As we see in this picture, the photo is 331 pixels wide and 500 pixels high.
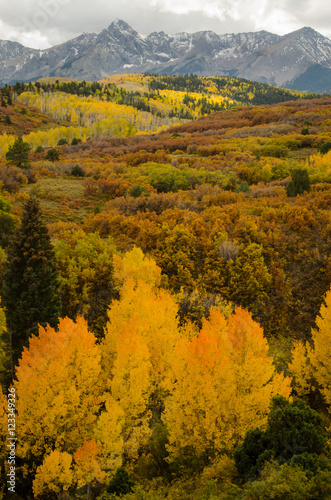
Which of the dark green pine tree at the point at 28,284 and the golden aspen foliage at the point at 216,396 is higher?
the dark green pine tree at the point at 28,284

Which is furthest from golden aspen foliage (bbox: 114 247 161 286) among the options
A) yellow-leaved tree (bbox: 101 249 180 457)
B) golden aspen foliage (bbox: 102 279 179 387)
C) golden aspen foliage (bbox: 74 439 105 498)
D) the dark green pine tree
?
golden aspen foliage (bbox: 74 439 105 498)

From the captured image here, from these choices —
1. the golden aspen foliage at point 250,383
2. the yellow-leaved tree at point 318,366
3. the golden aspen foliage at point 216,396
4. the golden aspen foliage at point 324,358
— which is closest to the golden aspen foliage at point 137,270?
the golden aspen foliage at point 216,396

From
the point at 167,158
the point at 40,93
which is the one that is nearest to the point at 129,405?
the point at 167,158

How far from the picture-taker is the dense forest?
11805 millimetres

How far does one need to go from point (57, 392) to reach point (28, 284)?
618 cm

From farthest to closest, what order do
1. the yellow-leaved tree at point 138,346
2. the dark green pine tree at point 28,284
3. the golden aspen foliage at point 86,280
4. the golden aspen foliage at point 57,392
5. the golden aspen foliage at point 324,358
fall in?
the golden aspen foliage at point 86,280 < the dark green pine tree at point 28,284 < the golden aspen foliage at point 324,358 < the yellow-leaved tree at point 138,346 < the golden aspen foliage at point 57,392

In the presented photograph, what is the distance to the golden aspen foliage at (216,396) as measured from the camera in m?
11.9

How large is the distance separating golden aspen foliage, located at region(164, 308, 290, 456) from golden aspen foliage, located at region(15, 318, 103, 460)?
3.91 meters

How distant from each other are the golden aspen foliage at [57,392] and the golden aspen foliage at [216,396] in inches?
154

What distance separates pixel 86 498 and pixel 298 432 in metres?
9.56

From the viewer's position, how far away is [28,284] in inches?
663

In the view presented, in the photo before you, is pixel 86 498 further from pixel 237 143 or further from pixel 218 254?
pixel 237 143

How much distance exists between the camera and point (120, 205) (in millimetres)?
31172

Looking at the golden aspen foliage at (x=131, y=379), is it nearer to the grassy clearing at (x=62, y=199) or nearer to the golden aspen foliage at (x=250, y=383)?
the golden aspen foliage at (x=250, y=383)
